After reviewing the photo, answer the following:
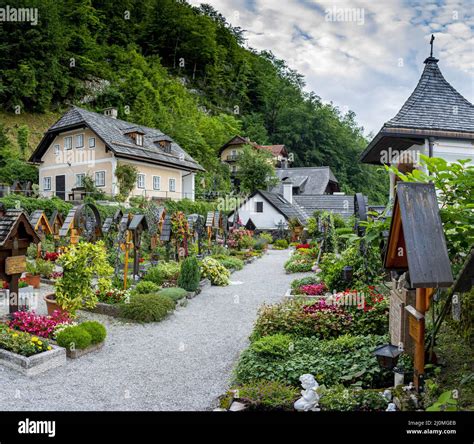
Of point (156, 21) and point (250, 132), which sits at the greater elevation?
point (156, 21)

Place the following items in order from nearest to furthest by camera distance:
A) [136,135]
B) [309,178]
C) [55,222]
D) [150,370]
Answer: [150,370] < [55,222] < [136,135] < [309,178]

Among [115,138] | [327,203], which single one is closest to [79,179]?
[115,138]

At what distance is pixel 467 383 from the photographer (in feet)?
17.1

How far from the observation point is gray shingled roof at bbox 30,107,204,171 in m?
32.1

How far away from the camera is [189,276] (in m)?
14.4

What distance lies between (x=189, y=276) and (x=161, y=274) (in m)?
1.54

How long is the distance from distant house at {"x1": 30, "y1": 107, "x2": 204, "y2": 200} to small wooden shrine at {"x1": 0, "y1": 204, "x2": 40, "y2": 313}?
2266 cm

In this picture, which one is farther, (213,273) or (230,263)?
(230,263)

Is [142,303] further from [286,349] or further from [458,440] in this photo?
[458,440]

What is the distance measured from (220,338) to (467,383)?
558 cm

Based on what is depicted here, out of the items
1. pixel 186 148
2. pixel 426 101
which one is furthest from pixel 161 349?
pixel 186 148

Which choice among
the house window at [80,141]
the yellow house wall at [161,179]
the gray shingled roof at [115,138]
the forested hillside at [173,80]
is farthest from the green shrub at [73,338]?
the forested hillside at [173,80]

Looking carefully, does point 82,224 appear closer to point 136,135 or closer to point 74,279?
point 74,279

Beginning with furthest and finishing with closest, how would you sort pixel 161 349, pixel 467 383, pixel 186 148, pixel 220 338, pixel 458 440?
pixel 186 148
pixel 220 338
pixel 161 349
pixel 467 383
pixel 458 440
